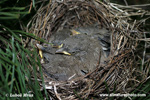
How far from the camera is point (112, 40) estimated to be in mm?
1867

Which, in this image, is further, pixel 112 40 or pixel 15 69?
pixel 112 40

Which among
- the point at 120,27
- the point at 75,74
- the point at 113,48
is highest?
the point at 120,27

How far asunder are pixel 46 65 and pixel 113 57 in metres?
0.71

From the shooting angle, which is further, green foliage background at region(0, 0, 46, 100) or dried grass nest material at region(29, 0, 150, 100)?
dried grass nest material at region(29, 0, 150, 100)

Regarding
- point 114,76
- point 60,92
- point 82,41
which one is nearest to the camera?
point 60,92

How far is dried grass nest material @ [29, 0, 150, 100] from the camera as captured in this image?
1462 millimetres

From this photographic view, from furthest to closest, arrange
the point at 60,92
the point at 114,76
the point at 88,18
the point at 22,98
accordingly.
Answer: the point at 88,18, the point at 114,76, the point at 60,92, the point at 22,98

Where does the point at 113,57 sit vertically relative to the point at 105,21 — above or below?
below

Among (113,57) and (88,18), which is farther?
(88,18)

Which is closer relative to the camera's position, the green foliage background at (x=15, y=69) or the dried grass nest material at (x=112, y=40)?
the green foliage background at (x=15, y=69)

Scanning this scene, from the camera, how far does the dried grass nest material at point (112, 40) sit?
A: 146 centimetres

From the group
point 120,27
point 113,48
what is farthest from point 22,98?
point 120,27

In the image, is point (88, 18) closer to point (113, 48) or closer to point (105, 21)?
point (105, 21)

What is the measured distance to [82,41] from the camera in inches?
76.8
